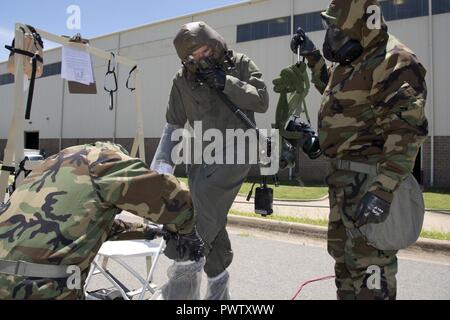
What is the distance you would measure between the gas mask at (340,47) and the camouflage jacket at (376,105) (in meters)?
0.03

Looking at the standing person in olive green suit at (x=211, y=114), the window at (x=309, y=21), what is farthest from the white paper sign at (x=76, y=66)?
the window at (x=309, y=21)

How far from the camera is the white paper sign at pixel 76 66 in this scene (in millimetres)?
3738

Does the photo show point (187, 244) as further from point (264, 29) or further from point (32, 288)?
point (264, 29)

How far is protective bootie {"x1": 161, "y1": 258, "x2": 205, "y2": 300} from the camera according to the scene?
6.53 ft

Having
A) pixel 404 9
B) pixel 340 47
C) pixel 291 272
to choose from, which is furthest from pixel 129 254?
pixel 404 9

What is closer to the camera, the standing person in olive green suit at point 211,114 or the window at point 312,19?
the standing person in olive green suit at point 211,114

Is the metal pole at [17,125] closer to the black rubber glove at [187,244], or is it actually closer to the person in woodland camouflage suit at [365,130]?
the black rubber glove at [187,244]

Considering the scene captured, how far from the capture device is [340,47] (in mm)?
2248

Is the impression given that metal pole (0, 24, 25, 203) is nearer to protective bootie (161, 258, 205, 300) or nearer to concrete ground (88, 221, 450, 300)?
concrete ground (88, 221, 450, 300)

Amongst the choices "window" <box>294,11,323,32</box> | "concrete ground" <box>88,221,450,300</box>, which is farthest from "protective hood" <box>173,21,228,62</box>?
"window" <box>294,11,323,32</box>

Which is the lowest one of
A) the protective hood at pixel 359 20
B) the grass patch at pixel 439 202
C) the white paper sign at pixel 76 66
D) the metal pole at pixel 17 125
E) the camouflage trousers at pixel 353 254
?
the grass patch at pixel 439 202
